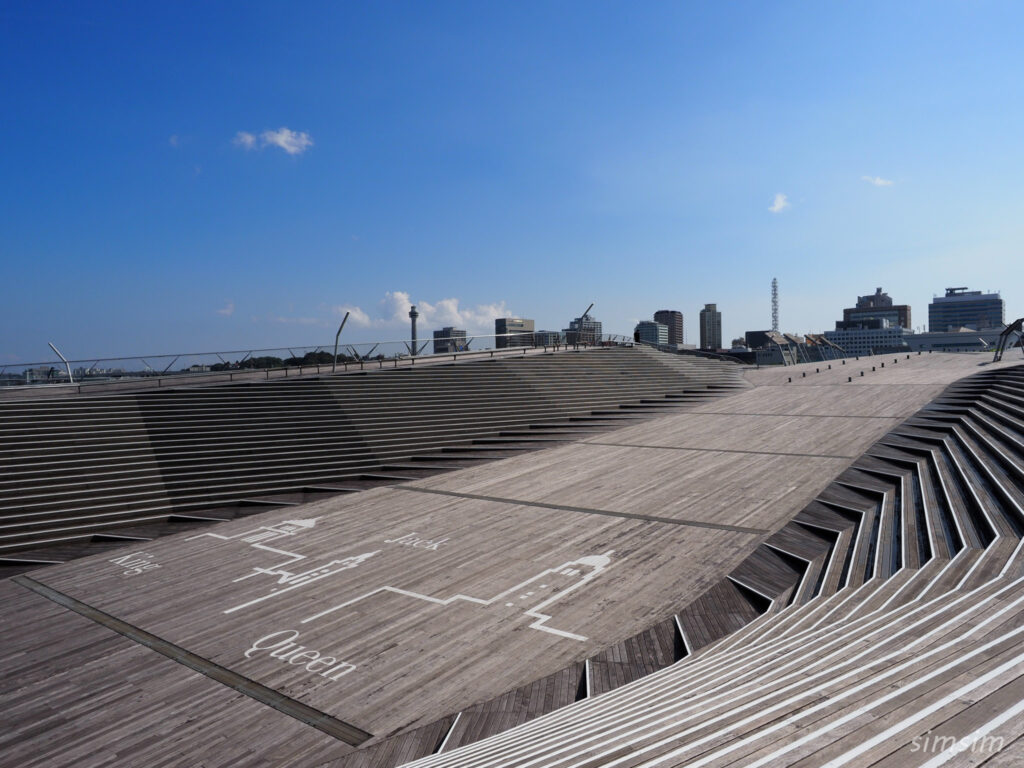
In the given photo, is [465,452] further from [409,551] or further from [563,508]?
[409,551]

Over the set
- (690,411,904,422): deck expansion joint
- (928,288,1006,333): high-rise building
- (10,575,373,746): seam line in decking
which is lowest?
(10,575,373,746): seam line in decking

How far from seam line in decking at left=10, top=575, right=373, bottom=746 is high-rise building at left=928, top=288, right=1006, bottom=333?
196 meters

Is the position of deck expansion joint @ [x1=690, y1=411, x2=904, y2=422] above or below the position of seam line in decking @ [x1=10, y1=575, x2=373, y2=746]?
above

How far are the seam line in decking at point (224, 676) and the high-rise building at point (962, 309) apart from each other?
196084 mm

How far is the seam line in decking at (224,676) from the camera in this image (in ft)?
18.9

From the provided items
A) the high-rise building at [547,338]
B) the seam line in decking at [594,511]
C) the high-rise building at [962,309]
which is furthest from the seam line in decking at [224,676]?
the high-rise building at [962,309]

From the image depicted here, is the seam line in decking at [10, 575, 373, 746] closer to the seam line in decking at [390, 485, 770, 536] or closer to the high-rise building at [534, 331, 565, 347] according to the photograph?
the seam line in decking at [390, 485, 770, 536]

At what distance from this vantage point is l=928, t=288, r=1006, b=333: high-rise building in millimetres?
160625

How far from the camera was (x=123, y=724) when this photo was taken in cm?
590

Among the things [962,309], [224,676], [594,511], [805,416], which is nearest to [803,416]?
[805,416]

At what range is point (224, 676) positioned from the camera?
6.72 m

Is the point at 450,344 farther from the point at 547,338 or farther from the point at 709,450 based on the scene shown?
the point at 709,450

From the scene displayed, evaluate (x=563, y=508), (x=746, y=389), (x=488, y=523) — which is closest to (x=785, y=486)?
(x=563, y=508)

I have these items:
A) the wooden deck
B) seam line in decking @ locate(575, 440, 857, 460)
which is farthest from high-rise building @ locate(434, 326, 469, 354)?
the wooden deck
